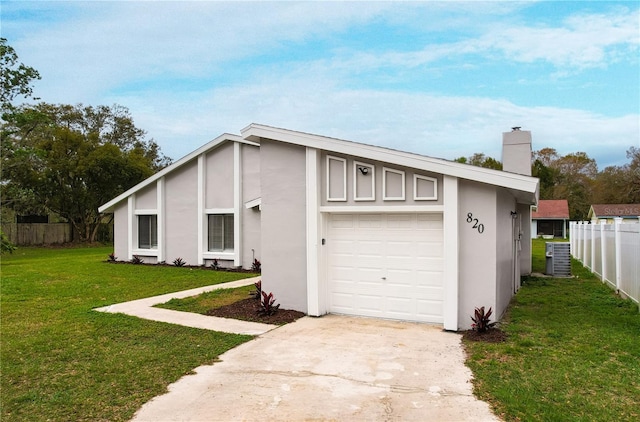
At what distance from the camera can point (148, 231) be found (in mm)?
19672

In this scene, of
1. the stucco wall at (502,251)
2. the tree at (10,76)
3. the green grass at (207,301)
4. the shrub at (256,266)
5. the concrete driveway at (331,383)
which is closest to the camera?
the concrete driveway at (331,383)

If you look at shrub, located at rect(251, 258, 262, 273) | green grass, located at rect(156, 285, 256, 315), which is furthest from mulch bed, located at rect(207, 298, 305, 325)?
shrub, located at rect(251, 258, 262, 273)

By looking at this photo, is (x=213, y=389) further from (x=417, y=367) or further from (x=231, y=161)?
(x=231, y=161)

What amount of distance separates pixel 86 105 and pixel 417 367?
38.7 metres

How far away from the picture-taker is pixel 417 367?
5824 mm

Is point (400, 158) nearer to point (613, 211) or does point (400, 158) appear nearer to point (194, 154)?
point (194, 154)

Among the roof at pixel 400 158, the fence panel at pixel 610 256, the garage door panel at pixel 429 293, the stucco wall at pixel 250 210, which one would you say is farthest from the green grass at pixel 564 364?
the stucco wall at pixel 250 210

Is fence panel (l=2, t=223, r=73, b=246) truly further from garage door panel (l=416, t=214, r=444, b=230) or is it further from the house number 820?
the house number 820

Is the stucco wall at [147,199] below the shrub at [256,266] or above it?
above

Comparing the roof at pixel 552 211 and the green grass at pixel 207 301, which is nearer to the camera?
the green grass at pixel 207 301

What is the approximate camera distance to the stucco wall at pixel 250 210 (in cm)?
1683

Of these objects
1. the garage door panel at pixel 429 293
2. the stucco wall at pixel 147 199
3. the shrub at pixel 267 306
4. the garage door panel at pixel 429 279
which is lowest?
the shrub at pixel 267 306

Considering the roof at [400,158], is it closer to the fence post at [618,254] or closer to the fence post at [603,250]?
the fence post at [618,254]

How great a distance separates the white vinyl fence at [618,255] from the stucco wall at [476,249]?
156 inches
